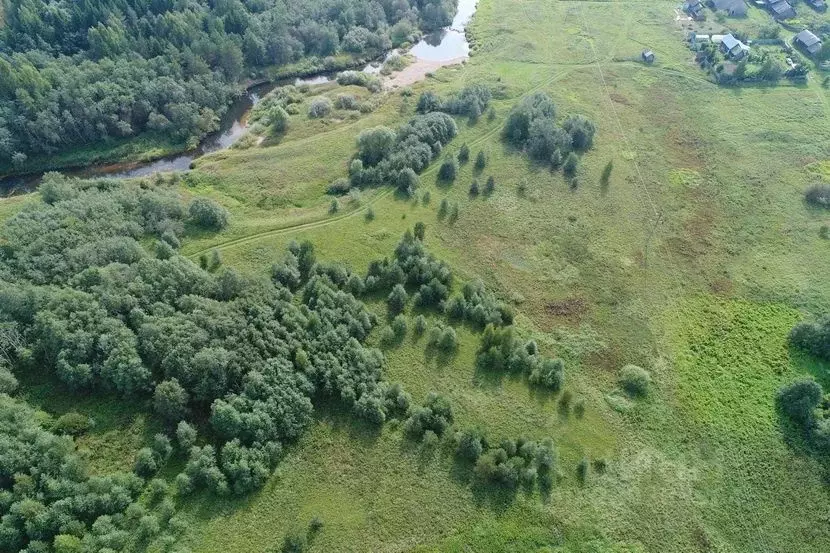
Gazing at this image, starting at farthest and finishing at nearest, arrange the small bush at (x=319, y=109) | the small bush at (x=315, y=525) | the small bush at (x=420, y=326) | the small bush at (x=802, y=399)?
1. the small bush at (x=319, y=109)
2. the small bush at (x=420, y=326)
3. the small bush at (x=802, y=399)
4. the small bush at (x=315, y=525)

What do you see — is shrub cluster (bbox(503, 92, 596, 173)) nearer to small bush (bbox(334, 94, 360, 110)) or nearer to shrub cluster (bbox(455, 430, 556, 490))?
small bush (bbox(334, 94, 360, 110))

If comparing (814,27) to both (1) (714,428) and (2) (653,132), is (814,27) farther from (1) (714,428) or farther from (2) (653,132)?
(1) (714,428)

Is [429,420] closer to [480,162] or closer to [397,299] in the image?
[397,299]

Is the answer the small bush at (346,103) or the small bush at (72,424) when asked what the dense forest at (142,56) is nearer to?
the small bush at (346,103)

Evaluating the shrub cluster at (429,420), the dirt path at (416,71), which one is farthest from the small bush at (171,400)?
the dirt path at (416,71)

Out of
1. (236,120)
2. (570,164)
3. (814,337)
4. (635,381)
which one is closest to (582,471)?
(635,381)

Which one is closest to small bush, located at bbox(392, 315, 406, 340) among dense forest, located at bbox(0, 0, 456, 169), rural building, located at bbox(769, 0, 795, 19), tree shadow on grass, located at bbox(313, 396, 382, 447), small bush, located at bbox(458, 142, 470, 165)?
tree shadow on grass, located at bbox(313, 396, 382, 447)
